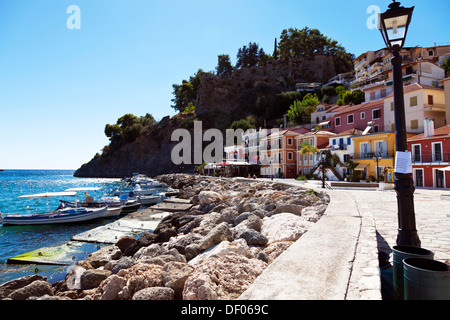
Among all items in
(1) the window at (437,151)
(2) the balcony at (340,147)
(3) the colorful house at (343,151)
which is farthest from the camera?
(2) the balcony at (340,147)

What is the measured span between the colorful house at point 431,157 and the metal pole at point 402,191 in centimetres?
2400

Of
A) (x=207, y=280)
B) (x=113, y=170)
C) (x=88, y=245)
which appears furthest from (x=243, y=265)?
(x=113, y=170)

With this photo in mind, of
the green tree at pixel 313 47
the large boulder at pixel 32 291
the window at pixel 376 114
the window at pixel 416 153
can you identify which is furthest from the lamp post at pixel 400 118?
the green tree at pixel 313 47

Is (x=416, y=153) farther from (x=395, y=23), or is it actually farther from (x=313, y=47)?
(x=313, y=47)

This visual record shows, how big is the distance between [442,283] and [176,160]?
8652 cm

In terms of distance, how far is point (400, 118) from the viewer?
429cm

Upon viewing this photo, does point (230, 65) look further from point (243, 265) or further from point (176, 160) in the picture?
point (243, 265)

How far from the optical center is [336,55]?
283 ft

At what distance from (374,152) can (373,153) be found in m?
A: 0.16

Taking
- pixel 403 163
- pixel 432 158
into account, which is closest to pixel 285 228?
pixel 403 163

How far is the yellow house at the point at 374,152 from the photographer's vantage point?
2934 cm

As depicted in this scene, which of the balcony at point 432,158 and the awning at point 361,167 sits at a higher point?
the balcony at point 432,158

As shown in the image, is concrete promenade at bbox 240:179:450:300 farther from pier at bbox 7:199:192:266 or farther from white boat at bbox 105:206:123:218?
white boat at bbox 105:206:123:218

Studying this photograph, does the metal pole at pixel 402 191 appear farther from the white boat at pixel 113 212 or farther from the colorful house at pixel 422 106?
the colorful house at pixel 422 106
